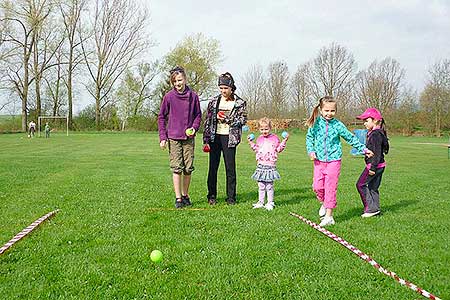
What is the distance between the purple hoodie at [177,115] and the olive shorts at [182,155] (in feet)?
0.42

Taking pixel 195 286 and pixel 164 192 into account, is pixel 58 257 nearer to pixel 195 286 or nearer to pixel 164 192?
pixel 195 286

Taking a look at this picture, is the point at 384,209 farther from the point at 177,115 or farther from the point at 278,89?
the point at 278,89

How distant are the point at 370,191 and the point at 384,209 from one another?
0.71m

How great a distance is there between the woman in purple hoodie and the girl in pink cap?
2.52 metres

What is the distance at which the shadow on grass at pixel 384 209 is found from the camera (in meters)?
6.14

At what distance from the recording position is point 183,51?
5428 centimetres

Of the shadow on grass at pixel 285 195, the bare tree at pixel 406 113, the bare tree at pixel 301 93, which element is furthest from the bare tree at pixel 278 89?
the shadow on grass at pixel 285 195

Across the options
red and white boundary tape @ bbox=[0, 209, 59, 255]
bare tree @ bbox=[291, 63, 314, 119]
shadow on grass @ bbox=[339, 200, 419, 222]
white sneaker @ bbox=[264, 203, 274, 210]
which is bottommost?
shadow on grass @ bbox=[339, 200, 419, 222]

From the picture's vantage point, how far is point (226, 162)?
22.7 feet

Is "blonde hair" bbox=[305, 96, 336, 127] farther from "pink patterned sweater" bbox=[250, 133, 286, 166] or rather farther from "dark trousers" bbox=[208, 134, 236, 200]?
"dark trousers" bbox=[208, 134, 236, 200]

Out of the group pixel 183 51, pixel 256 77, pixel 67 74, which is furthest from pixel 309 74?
pixel 67 74

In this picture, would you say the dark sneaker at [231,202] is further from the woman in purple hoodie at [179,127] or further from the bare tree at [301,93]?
the bare tree at [301,93]

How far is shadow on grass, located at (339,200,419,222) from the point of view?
614cm

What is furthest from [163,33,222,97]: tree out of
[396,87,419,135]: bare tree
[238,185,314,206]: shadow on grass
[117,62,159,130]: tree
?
[238,185,314,206]: shadow on grass
